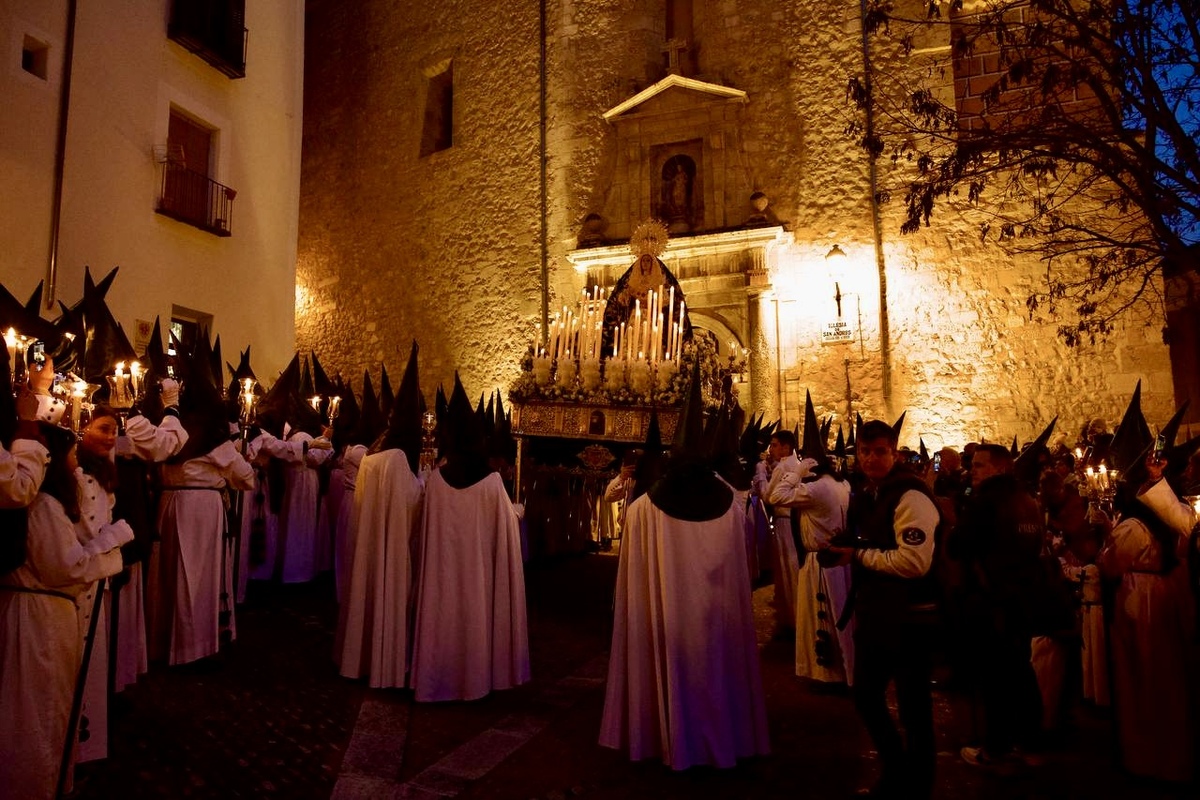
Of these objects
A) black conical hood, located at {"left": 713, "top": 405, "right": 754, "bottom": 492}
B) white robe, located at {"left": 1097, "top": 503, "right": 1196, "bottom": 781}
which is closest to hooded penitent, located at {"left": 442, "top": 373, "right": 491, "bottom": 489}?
black conical hood, located at {"left": 713, "top": 405, "right": 754, "bottom": 492}

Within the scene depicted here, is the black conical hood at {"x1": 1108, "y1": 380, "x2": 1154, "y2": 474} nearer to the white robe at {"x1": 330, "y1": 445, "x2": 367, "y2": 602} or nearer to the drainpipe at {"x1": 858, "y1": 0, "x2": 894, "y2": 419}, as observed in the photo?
the white robe at {"x1": 330, "y1": 445, "x2": 367, "y2": 602}

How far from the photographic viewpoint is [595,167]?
16.0 meters

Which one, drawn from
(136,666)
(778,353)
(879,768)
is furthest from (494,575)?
(778,353)

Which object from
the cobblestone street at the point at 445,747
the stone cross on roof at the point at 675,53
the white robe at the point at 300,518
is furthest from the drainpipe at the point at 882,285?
the white robe at the point at 300,518

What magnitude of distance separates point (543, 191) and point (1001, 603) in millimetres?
14183

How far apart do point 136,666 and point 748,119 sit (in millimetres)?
13532

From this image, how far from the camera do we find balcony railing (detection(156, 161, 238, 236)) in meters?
11.5

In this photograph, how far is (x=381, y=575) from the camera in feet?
16.9

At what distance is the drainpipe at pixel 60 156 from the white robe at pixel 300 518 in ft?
Result: 13.8

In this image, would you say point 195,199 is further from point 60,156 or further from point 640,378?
point 640,378

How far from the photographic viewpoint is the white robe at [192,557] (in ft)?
16.9

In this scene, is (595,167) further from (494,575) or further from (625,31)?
(494,575)

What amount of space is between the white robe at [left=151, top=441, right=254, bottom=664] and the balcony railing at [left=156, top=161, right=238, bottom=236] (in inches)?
302

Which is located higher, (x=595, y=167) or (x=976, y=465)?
(x=595, y=167)
